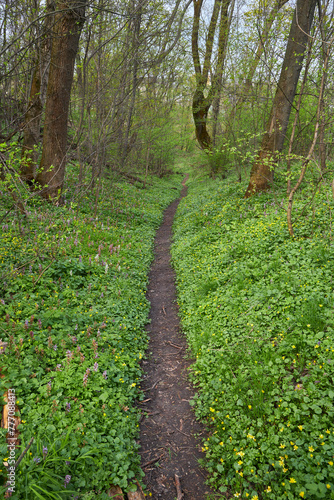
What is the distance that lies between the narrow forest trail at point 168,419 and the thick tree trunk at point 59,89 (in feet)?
16.9

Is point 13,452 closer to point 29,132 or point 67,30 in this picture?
point 29,132

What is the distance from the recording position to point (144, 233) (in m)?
10.2

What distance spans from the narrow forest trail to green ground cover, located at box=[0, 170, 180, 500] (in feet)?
0.67

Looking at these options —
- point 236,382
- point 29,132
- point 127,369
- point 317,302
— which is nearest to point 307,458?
point 236,382

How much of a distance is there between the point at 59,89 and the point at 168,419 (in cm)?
907

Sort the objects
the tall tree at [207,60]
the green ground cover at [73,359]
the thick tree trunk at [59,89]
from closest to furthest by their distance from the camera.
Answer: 1. the green ground cover at [73,359]
2. the thick tree trunk at [59,89]
3. the tall tree at [207,60]

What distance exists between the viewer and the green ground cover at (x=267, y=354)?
106 inches

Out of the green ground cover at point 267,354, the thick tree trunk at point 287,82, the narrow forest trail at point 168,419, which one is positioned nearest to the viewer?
the green ground cover at point 267,354

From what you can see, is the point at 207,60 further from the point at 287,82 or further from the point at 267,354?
the point at 267,354

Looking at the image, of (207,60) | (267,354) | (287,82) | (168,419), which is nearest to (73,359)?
(168,419)

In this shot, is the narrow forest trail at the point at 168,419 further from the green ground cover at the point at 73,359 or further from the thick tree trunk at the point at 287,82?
the thick tree trunk at the point at 287,82

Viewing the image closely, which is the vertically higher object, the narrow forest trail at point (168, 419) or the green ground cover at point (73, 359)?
the green ground cover at point (73, 359)

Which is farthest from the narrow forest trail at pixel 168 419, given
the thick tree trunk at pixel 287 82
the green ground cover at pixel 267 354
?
the thick tree trunk at pixel 287 82

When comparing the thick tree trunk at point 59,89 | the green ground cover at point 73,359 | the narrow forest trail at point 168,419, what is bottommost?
the narrow forest trail at point 168,419
